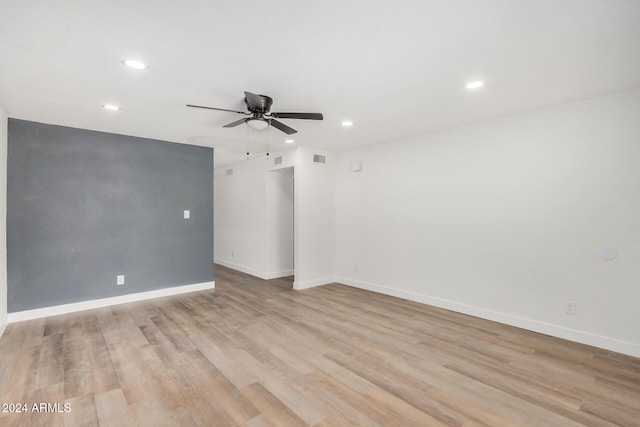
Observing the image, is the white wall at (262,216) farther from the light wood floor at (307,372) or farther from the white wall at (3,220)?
the white wall at (3,220)

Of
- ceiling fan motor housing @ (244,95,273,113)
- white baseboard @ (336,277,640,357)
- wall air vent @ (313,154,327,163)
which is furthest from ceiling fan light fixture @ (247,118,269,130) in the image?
white baseboard @ (336,277,640,357)

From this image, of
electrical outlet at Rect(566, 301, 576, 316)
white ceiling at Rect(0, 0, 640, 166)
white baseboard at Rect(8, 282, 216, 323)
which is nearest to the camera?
white ceiling at Rect(0, 0, 640, 166)

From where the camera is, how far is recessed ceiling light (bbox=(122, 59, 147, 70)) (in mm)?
2352

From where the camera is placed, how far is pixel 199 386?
7.57 feet

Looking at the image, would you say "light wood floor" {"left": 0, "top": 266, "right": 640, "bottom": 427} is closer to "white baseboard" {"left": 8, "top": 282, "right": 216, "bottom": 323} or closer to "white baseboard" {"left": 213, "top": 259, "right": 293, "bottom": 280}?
"white baseboard" {"left": 8, "top": 282, "right": 216, "bottom": 323}

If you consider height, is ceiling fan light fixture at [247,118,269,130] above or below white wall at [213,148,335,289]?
above

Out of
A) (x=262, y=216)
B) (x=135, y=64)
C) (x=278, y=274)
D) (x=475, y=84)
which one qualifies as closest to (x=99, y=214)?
(x=262, y=216)

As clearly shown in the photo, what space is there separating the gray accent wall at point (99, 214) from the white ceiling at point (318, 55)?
73 cm

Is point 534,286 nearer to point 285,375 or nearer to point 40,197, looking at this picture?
point 285,375

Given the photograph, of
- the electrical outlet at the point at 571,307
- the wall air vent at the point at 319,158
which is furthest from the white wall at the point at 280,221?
the electrical outlet at the point at 571,307

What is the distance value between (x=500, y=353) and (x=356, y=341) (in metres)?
1.38

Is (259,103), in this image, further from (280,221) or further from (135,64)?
(280,221)

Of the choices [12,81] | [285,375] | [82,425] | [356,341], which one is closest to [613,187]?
[356,341]

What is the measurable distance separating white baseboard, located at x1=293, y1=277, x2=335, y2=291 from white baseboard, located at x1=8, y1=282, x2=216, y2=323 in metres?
1.54
